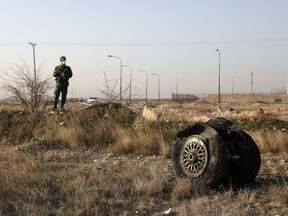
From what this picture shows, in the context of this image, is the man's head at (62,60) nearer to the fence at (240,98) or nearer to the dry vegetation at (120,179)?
the dry vegetation at (120,179)

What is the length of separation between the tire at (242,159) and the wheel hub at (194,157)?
1.45ft

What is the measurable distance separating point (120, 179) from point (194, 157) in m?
1.19

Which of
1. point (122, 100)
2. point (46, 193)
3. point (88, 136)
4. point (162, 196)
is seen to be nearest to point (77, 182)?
point (46, 193)

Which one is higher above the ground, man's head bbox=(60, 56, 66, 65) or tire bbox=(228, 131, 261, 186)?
man's head bbox=(60, 56, 66, 65)

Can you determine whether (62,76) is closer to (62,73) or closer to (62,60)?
(62,73)

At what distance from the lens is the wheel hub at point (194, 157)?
6.28m

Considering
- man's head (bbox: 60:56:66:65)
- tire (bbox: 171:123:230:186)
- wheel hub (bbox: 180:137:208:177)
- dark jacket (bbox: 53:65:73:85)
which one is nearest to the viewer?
tire (bbox: 171:123:230:186)

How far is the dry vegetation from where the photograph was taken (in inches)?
207

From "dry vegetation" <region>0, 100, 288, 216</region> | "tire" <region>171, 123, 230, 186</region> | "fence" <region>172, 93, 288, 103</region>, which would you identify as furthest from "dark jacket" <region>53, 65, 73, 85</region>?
"fence" <region>172, 93, 288, 103</region>

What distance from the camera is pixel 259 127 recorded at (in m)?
12.4

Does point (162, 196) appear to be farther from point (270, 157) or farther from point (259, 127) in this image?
point (259, 127)

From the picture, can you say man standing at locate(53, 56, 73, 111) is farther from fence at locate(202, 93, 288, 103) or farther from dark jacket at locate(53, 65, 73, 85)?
fence at locate(202, 93, 288, 103)

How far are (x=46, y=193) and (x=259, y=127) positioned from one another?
26.8 ft

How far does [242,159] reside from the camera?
6.43 m
